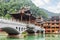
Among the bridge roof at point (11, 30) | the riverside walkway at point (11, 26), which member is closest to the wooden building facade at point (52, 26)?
the riverside walkway at point (11, 26)

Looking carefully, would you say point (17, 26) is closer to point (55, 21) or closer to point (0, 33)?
point (0, 33)

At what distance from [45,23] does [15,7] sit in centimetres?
1554

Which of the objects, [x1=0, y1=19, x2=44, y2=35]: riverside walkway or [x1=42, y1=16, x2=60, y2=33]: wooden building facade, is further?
[x1=42, y1=16, x2=60, y2=33]: wooden building facade

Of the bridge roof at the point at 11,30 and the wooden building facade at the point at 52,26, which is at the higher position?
the bridge roof at the point at 11,30

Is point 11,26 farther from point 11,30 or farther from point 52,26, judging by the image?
point 52,26

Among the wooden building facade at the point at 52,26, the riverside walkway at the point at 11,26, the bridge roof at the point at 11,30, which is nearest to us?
the riverside walkway at the point at 11,26

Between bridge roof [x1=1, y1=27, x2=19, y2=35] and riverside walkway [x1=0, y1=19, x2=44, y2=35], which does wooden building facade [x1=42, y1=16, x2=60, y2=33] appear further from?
bridge roof [x1=1, y1=27, x2=19, y2=35]

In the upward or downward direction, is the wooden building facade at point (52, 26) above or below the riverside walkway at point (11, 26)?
below

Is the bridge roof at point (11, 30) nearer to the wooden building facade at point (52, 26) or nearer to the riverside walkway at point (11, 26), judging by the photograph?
the riverside walkway at point (11, 26)

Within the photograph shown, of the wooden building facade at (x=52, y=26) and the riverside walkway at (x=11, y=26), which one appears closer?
the riverside walkway at (x=11, y=26)

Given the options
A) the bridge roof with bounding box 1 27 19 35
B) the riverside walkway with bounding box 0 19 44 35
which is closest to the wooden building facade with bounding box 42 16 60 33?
the riverside walkway with bounding box 0 19 44 35

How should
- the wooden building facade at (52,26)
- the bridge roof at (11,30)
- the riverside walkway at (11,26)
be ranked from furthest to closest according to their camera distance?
the wooden building facade at (52,26), the bridge roof at (11,30), the riverside walkway at (11,26)

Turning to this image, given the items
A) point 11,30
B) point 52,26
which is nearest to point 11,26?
point 11,30

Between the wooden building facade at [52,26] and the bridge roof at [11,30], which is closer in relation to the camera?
the bridge roof at [11,30]
